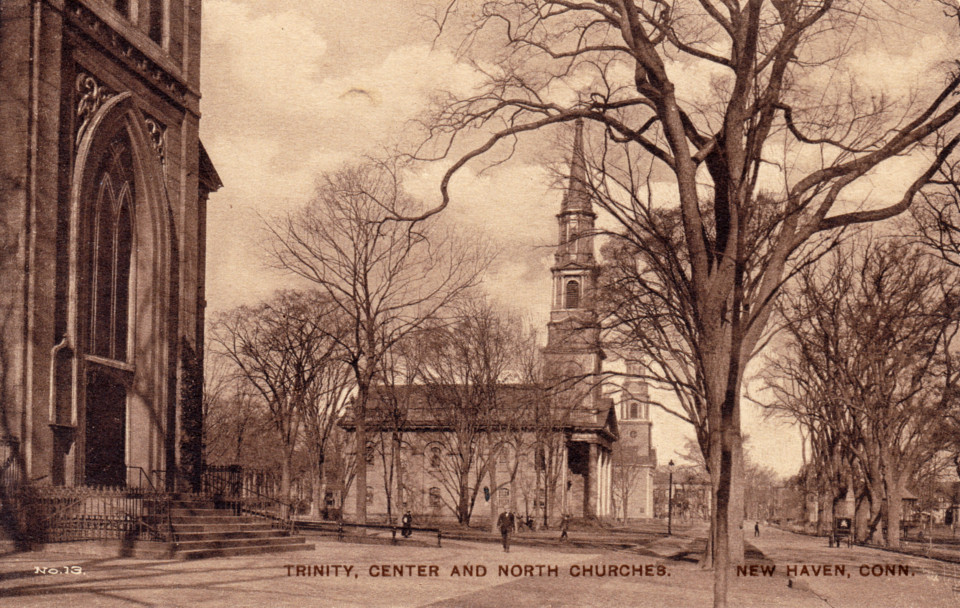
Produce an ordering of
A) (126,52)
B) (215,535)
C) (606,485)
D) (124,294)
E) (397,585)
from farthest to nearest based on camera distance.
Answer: (606,485) < (124,294) < (126,52) < (215,535) < (397,585)

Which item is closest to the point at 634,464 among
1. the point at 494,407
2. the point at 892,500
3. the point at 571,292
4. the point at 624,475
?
the point at 624,475

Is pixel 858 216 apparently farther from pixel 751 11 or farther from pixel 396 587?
pixel 396 587

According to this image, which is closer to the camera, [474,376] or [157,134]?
[157,134]

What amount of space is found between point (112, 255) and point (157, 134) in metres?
3.58

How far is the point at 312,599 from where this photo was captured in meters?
13.8

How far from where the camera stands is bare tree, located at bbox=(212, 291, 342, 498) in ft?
144

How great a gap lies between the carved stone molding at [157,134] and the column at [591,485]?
56404 mm

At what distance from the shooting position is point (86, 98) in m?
21.1

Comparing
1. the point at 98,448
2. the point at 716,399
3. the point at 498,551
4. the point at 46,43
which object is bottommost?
the point at 498,551

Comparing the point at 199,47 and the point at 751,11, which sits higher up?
the point at 199,47

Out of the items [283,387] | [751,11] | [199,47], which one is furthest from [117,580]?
[283,387]

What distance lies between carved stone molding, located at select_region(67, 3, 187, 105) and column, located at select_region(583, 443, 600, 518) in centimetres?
5667

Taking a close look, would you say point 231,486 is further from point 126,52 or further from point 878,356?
point 878,356

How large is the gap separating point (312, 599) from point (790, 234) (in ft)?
26.6
